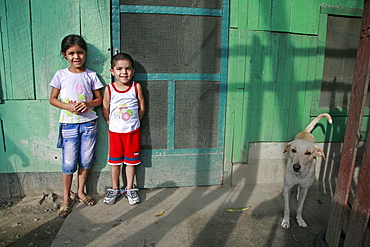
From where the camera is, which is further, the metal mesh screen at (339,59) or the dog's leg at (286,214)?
the metal mesh screen at (339,59)

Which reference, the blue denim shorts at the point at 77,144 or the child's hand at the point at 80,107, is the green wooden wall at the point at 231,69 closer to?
the blue denim shorts at the point at 77,144

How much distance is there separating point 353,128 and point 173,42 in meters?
2.35

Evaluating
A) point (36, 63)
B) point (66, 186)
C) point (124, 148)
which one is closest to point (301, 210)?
point (124, 148)

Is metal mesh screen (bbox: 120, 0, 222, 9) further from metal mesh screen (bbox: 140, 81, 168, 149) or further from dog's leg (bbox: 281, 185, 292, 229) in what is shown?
dog's leg (bbox: 281, 185, 292, 229)

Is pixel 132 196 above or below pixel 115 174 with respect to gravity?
below

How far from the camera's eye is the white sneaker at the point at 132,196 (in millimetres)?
3355

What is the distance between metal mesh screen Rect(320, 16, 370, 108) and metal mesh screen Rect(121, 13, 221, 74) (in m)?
1.75

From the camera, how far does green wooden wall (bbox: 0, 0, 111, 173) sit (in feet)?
10.5

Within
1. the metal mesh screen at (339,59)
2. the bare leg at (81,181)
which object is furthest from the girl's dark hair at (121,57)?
the metal mesh screen at (339,59)

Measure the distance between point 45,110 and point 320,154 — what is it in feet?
11.4

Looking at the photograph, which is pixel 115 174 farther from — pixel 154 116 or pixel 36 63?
pixel 36 63

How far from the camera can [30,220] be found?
3.08m

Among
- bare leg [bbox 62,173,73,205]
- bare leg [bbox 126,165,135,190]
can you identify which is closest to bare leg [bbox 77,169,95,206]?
bare leg [bbox 62,173,73,205]

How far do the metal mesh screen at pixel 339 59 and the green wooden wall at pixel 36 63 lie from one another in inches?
128
